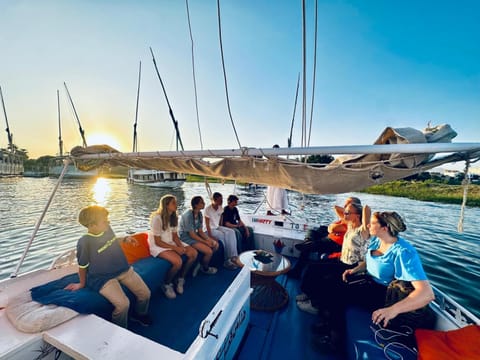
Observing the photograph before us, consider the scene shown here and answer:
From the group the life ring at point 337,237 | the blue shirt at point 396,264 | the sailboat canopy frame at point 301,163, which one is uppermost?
the sailboat canopy frame at point 301,163

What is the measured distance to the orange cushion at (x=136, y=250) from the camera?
2.63 m

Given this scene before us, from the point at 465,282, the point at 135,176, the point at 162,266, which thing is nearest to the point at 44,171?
the point at 135,176

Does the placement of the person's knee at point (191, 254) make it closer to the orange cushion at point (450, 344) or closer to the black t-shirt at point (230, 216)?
the black t-shirt at point (230, 216)

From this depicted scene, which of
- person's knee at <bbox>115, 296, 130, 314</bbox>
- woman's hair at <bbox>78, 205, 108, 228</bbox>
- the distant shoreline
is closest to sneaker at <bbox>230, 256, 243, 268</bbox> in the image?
person's knee at <bbox>115, 296, 130, 314</bbox>

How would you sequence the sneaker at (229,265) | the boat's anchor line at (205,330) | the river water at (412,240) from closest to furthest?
the boat's anchor line at (205,330)
the sneaker at (229,265)
the river water at (412,240)

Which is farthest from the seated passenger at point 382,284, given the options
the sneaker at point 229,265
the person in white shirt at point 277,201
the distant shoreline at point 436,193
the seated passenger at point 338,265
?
the distant shoreline at point 436,193

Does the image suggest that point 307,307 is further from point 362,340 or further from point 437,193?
point 437,193

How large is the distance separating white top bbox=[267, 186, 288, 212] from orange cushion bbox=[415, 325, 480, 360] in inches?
163

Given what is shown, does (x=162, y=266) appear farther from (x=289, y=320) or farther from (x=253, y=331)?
(x=289, y=320)

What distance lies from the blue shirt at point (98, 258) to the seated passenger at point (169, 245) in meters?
0.79

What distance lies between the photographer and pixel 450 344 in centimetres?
131

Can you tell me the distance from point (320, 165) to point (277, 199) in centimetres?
373

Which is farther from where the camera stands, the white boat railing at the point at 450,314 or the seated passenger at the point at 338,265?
the seated passenger at the point at 338,265

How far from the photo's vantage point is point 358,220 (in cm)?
257
